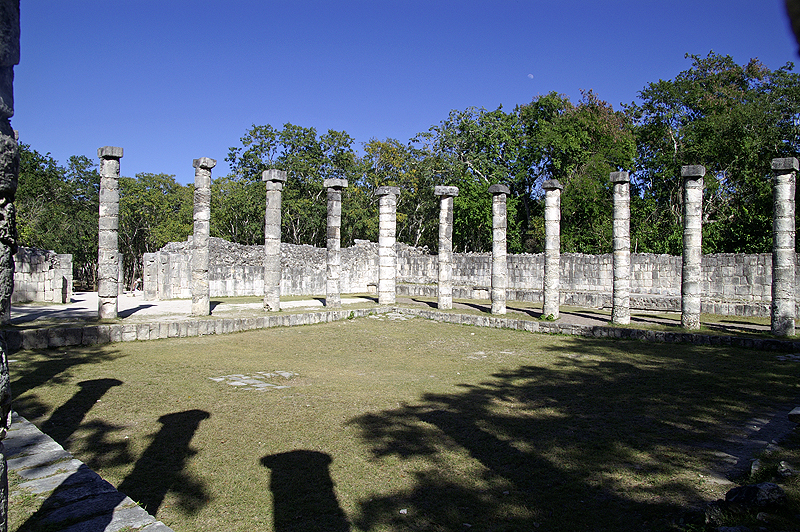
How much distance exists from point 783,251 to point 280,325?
13.4 m

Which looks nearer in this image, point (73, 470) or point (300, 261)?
point (73, 470)

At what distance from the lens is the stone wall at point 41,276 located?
1866cm

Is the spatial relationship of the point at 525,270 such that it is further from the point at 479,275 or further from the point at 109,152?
the point at 109,152

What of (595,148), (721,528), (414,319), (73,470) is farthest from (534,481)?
(595,148)

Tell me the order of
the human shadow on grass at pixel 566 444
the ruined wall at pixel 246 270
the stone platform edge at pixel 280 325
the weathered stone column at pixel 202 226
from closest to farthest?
the human shadow on grass at pixel 566 444 → the stone platform edge at pixel 280 325 → the weathered stone column at pixel 202 226 → the ruined wall at pixel 246 270

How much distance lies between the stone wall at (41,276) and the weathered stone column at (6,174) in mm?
18887

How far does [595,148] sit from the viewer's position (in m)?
34.5

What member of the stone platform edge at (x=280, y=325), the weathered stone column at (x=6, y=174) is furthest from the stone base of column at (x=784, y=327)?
the weathered stone column at (x=6, y=174)

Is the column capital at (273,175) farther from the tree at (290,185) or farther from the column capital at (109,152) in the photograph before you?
the tree at (290,185)

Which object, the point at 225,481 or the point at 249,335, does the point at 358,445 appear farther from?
the point at 249,335

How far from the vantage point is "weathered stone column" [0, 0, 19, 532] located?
2.20m

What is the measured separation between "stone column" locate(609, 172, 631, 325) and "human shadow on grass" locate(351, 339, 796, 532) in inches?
213

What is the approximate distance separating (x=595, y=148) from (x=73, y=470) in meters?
35.0

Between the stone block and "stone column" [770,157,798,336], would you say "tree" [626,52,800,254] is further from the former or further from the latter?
the stone block
